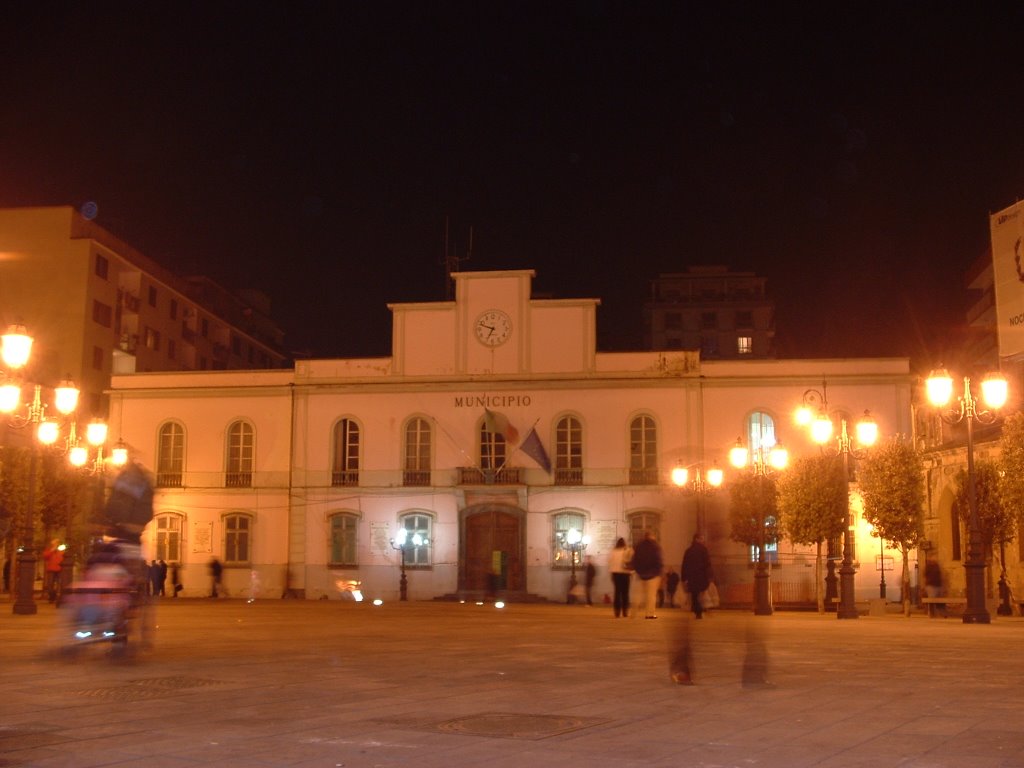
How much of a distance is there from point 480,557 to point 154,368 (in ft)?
77.4

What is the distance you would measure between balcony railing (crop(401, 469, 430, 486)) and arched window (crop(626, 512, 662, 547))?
7.69 metres

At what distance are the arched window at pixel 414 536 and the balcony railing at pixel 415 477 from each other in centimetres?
116

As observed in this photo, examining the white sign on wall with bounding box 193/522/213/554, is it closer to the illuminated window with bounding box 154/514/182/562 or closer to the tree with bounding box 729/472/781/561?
the illuminated window with bounding box 154/514/182/562

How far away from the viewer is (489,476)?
4394cm

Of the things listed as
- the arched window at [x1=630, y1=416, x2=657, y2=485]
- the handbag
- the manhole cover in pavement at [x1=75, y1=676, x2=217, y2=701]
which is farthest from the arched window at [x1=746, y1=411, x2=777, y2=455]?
the manhole cover in pavement at [x1=75, y1=676, x2=217, y2=701]

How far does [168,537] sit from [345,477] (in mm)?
7348

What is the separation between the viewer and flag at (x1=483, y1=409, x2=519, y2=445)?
1742 inches

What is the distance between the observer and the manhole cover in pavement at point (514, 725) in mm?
7957

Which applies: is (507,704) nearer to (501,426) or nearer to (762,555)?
(762,555)

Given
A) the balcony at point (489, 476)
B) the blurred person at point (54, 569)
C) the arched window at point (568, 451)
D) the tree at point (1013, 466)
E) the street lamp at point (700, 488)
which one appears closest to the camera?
the tree at point (1013, 466)

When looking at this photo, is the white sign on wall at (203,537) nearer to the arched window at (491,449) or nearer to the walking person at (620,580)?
the arched window at (491,449)

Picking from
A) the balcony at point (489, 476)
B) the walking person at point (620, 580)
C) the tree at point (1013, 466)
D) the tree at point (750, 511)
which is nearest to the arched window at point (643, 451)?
the tree at point (750, 511)

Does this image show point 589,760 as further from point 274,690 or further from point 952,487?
point 952,487

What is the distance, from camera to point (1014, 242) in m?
30.5
